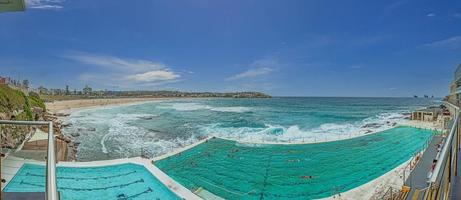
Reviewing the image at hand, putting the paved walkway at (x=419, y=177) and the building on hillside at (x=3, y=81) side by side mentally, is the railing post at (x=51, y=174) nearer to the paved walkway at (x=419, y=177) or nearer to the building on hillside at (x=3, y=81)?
the paved walkway at (x=419, y=177)

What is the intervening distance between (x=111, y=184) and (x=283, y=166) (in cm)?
891

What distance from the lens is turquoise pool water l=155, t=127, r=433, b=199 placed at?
44.5 feet

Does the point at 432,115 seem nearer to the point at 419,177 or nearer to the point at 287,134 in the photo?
the point at 287,134

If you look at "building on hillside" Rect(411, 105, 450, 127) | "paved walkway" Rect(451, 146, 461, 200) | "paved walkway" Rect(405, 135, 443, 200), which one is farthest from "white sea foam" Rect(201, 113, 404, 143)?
"paved walkway" Rect(451, 146, 461, 200)

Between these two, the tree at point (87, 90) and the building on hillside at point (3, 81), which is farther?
the tree at point (87, 90)

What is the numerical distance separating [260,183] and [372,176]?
5.91m

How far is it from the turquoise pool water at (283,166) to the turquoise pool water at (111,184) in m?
1.53

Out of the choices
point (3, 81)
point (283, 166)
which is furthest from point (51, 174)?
point (3, 81)

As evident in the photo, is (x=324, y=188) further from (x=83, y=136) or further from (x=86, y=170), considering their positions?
(x=83, y=136)

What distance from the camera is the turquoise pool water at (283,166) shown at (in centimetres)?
1355

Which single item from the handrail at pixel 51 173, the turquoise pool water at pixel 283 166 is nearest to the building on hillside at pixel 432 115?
the turquoise pool water at pixel 283 166

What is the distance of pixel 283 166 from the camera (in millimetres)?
16844

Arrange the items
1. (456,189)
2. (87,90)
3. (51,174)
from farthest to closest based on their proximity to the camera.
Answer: (87,90) → (456,189) → (51,174)

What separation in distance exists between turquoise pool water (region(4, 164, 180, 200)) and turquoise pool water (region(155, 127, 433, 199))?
153cm
